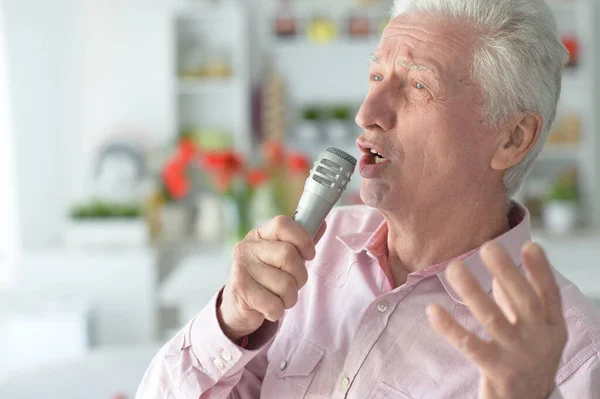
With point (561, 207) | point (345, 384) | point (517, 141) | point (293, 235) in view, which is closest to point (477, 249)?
point (517, 141)

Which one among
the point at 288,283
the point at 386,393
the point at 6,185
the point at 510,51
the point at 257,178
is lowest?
the point at 6,185

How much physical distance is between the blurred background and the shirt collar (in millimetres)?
2834

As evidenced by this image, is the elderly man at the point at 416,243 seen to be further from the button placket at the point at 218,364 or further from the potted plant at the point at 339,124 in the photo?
the potted plant at the point at 339,124

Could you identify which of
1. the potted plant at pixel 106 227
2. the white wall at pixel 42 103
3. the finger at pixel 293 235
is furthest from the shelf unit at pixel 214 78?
the finger at pixel 293 235

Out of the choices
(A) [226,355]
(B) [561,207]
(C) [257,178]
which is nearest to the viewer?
(A) [226,355]

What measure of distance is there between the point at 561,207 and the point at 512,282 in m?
4.09

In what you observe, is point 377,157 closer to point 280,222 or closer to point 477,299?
point 280,222

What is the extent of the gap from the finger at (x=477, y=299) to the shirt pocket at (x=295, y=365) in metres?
0.49

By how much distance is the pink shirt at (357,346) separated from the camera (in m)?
1.17

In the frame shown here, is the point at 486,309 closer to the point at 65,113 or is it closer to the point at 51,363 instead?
the point at 51,363

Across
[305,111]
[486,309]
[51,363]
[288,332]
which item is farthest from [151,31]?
[486,309]

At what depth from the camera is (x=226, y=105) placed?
504 centimetres

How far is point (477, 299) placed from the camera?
81cm

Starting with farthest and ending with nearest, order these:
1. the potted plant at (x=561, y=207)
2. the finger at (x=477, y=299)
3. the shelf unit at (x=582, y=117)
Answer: the shelf unit at (x=582, y=117) → the potted plant at (x=561, y=207) → the finger at (x=477, y=299)
